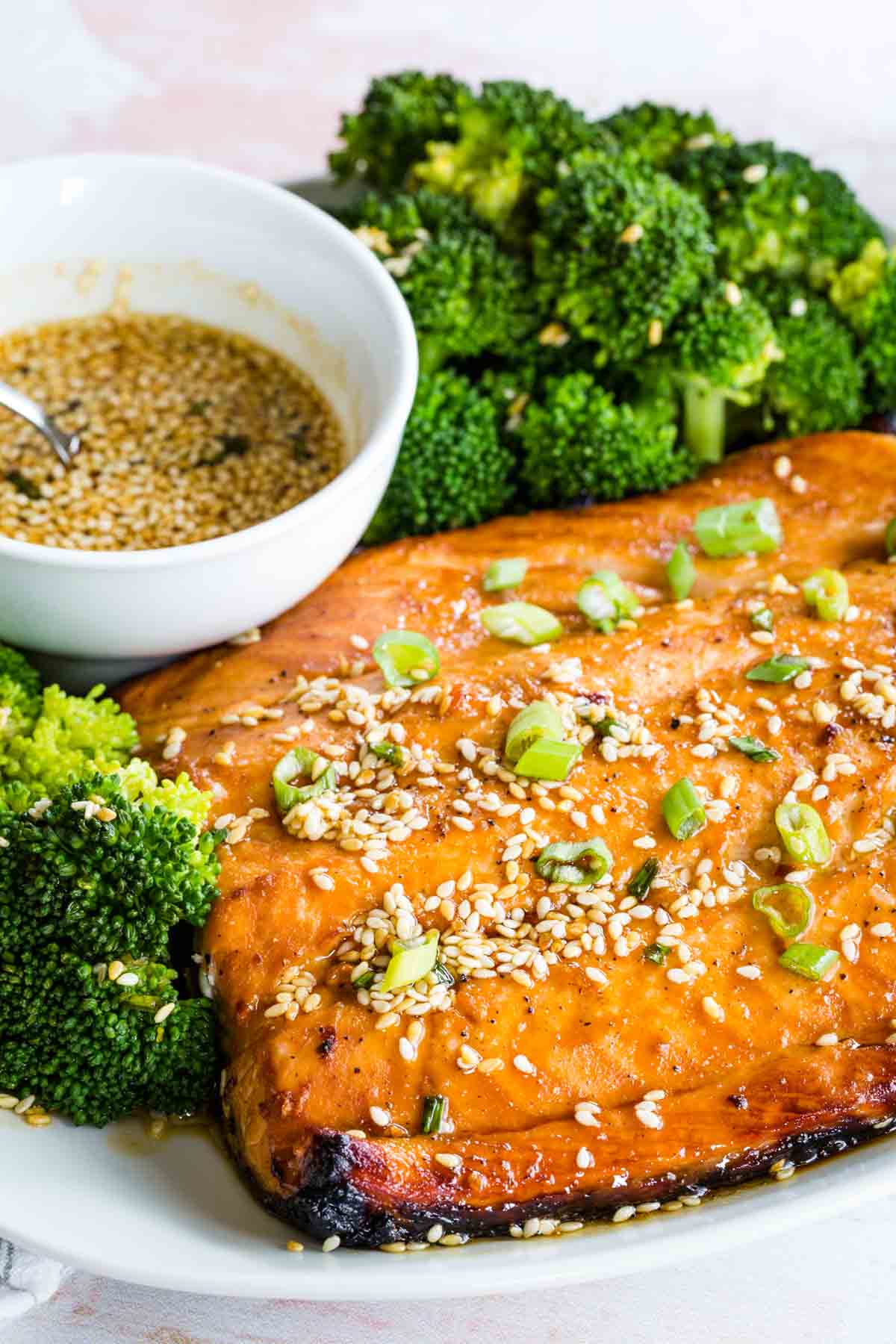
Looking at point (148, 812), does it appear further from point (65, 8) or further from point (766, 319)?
point (65, 8)

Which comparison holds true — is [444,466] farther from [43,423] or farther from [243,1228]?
[243,1228]

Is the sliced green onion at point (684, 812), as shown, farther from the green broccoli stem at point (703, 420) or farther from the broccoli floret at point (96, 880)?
the green broccoli stem at point (703, 420)

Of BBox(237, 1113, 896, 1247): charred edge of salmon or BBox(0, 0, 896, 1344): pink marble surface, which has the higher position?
BBox(0, 0, 896, 1344): pink marble surface

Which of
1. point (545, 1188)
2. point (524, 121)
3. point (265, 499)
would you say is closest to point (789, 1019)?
point (545, 1188)

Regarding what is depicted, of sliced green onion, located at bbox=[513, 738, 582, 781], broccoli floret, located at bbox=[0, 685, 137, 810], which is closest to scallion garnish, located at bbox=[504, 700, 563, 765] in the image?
sliced green onion, located at bbox=[513, 738, 582, 781]

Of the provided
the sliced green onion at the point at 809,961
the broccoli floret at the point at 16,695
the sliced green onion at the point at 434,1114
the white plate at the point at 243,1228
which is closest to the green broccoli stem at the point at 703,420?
the sliced green onion at the point at 809,961

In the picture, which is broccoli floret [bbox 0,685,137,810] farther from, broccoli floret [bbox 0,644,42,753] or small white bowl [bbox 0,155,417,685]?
small white bowl [bbox 0,155,417,685]
